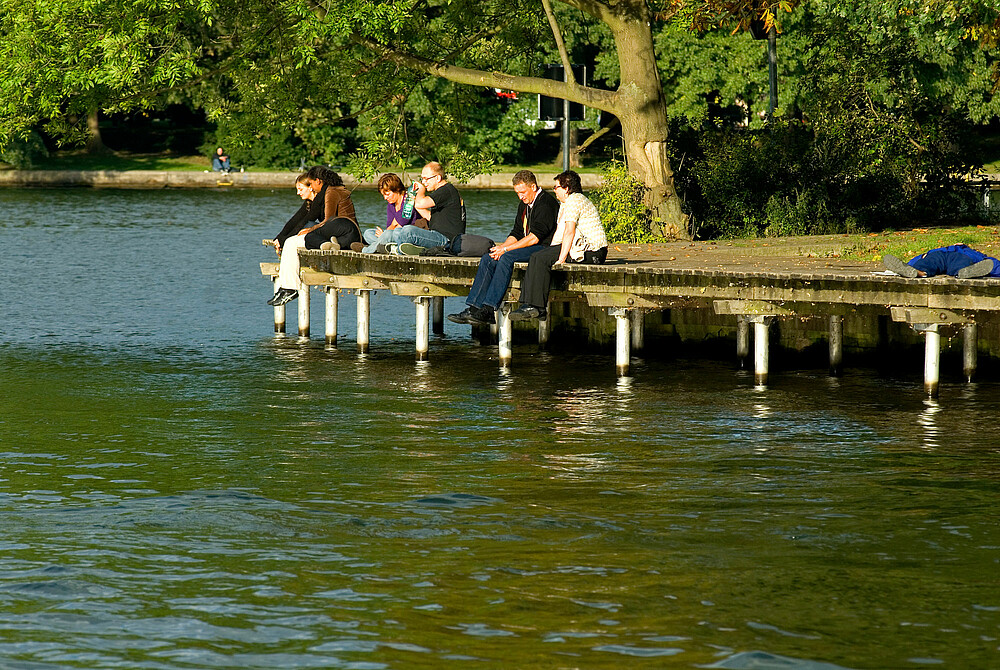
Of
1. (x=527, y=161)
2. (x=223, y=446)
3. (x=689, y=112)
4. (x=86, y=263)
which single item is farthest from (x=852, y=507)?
(x=527, y=161)

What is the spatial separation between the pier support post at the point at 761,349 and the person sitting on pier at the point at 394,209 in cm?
444

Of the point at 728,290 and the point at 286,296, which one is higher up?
the point at 728,290

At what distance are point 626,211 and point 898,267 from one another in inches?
353

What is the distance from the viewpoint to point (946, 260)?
15781 mm

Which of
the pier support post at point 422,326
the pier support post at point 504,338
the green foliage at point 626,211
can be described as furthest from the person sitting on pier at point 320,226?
the green foliage at point 626,211

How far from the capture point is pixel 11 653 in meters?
8.61

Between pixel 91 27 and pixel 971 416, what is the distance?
13650mm

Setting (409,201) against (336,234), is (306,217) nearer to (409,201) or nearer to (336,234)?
(336,234)

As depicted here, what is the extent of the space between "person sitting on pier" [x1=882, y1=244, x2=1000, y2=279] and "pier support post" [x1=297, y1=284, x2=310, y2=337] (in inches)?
322

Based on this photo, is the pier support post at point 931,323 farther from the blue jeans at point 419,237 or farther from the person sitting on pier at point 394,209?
the person sitting on pier at point 394,209

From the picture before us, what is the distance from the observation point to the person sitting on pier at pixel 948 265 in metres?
15.5

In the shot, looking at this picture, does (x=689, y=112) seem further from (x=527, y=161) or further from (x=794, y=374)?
(x=794, y=374)

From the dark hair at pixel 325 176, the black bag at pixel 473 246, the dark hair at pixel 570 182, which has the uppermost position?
the dark hair at pixel 325 176

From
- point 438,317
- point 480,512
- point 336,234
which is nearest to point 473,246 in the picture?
point 336,234
